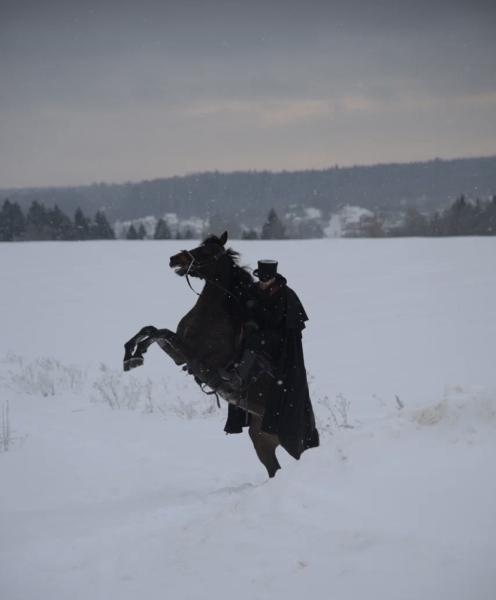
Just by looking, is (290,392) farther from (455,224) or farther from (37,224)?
(455,224)

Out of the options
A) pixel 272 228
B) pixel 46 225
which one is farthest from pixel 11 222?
pixel 272 228

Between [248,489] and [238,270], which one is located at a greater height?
[238,270]

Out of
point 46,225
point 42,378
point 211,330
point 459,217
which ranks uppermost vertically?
point 459,217

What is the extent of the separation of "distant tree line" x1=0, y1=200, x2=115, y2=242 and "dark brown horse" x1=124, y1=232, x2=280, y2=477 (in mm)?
63790

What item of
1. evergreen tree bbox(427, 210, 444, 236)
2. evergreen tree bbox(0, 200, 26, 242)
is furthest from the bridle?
evergreen tree bbox(427, 210, 444, 236)

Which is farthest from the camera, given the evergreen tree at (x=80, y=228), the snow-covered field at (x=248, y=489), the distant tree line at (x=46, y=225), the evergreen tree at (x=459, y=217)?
the evergreen tree at (x=459, y=217)

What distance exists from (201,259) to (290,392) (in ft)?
4.83

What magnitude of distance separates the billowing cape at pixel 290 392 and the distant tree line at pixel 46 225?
6404cm

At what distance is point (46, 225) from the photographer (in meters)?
65.1

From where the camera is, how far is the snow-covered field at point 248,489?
3213 millimetres

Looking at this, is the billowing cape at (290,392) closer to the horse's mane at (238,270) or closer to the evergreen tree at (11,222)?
the horse's mane at (238,270)

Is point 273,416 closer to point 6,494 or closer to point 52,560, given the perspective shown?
point 52,560

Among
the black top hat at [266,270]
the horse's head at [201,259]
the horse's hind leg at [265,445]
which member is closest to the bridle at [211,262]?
the horse's head at [201,259]

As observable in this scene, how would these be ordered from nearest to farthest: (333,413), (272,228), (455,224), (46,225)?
1. (333,413)
2. (46,225)
3. (272,228)
4. (455,224)
